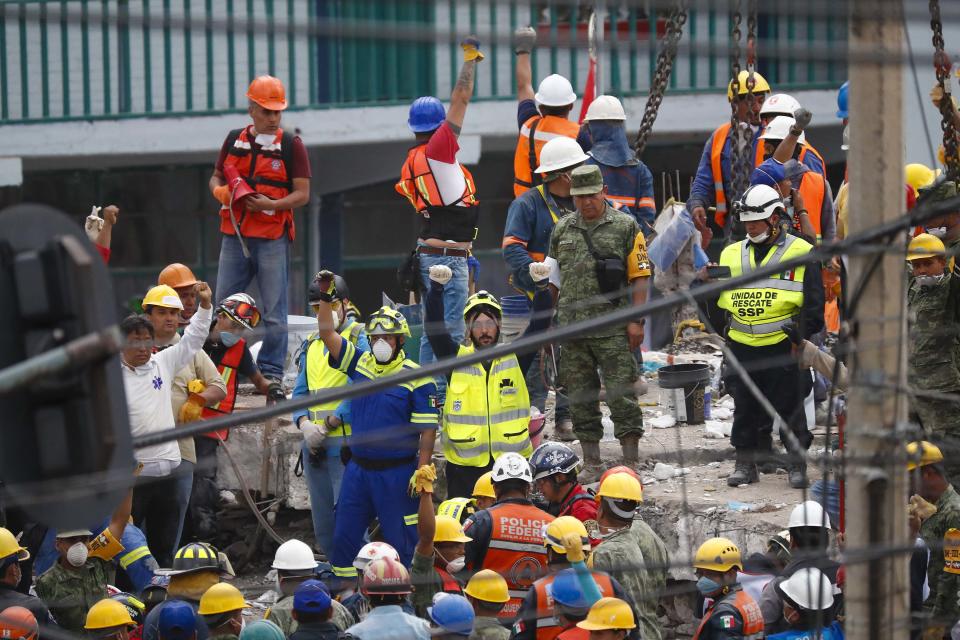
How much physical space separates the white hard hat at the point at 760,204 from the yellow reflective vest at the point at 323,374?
2.81 metres

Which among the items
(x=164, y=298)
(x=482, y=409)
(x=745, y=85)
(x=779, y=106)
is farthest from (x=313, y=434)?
(x=779, y=106)

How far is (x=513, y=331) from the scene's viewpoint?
1187 cm

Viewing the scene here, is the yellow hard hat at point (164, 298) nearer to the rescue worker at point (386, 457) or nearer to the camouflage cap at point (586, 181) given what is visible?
the rescue worker at point (386, 457)

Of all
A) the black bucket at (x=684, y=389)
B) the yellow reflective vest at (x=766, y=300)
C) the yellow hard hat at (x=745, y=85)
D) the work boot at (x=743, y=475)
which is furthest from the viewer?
the yellow hard hat at (x=745, y=85)

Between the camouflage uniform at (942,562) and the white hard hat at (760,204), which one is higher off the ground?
the white hard hat at (760,204)

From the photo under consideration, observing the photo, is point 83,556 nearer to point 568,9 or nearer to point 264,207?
point 264,207

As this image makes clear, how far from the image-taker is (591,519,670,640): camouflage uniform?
8.52 metres

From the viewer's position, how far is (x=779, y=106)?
1229cm

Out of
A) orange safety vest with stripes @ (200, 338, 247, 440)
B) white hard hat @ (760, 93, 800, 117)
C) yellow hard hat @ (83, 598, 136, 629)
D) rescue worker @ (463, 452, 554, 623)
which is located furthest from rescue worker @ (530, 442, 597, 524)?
white hard hat @ (760, 93, 800, 117)

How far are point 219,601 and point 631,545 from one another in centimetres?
228

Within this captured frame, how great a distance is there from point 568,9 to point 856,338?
12.1m

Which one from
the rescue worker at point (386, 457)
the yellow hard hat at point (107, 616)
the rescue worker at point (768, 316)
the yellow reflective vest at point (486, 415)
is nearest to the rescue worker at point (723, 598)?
the rescue worker at point (768, 316)

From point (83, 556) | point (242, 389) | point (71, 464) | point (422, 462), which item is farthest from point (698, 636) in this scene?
point (242, 389)

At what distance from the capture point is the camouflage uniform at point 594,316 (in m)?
10.5
